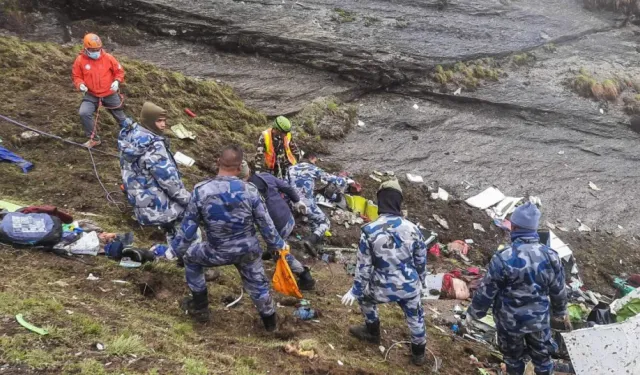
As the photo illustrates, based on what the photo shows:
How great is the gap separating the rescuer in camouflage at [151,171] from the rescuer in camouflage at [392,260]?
7.40 feet

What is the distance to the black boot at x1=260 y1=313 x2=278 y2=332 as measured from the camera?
4.80 m

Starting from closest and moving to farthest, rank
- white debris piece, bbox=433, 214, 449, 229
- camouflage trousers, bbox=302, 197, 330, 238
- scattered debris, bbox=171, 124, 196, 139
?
camouflage trousers, bbox=302, 197, 330, 238 < scattered debris, bbox=171, 124, 196, 139 < white debris piece, bbox=433, 214, 449, 229

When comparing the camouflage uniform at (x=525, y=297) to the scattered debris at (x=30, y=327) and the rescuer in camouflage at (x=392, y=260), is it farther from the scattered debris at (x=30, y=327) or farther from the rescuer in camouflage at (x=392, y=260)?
the scattered debris at (x=30, y=327)

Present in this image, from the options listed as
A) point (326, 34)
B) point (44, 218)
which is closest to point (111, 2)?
point (326, 34)

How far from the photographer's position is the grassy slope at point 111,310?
3.67 meters

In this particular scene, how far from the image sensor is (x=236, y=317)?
5.06 m

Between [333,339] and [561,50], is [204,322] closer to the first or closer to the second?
[333,339]

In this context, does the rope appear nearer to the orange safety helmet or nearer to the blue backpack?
the orange safety helmet

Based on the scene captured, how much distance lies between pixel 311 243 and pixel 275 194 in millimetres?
1788

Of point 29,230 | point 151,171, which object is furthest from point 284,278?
point 29,230

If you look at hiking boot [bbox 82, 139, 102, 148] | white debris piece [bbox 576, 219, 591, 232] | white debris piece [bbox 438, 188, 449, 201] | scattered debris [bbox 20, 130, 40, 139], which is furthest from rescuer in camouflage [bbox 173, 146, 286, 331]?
white debris piece [bbox 576, 219, 591, 232]

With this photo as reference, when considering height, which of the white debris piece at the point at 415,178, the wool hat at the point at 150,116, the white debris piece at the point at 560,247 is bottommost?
the white debris piece at the point at 560,247

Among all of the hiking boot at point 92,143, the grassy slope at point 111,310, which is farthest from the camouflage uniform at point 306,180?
the hiking boot at point 92,143

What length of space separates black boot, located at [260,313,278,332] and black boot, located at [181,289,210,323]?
569 millimetres
